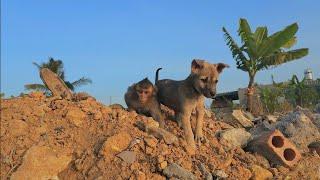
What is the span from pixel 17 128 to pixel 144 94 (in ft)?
6.16

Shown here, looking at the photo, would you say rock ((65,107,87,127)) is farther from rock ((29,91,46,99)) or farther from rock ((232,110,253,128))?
rock ((232,110,253,128))

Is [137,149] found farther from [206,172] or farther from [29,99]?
[29,99]

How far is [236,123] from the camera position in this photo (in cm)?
996

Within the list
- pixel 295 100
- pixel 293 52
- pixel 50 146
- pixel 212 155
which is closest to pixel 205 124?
pixel 212 155

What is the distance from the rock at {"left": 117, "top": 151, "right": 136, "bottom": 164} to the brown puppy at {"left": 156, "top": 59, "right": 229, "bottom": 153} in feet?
2.99

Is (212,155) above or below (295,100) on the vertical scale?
below

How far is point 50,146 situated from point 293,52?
14.0 metres

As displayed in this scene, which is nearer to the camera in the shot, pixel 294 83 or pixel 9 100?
pixel 9 100

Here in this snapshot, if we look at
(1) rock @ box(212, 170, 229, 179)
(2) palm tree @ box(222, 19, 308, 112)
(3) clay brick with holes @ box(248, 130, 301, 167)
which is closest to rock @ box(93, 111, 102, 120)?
(1) rock @ box(212, 170, 229, 179)

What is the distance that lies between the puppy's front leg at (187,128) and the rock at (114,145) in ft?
2.77

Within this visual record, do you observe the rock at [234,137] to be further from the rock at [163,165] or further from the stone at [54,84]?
the stone at [54,84]

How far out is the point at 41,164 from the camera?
630cm

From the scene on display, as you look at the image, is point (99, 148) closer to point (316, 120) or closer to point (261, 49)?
point (316, 120)

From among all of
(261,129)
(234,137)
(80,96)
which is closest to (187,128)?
(234,137)
